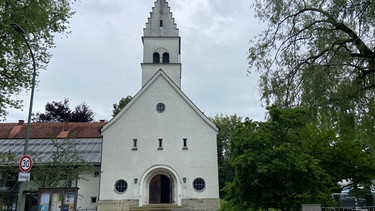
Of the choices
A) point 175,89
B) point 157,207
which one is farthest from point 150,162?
point 175,89

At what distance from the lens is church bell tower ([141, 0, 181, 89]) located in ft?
98.8

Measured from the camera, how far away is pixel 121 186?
23.8m

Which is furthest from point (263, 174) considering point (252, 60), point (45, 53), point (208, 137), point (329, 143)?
point (208, 137)

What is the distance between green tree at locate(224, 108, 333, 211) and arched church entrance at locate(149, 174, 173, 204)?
44.7 feet

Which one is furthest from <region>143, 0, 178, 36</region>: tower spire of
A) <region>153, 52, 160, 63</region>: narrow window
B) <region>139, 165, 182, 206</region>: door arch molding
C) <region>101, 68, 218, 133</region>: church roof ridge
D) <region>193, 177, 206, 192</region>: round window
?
<region>193, 177, 206, 192</region>: round window

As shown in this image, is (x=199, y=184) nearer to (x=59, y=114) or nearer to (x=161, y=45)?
(x=161, y=45)

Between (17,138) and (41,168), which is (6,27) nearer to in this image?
(41,168)

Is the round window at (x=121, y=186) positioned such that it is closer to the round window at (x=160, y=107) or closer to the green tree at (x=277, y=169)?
the round window at (x=160, y=107)

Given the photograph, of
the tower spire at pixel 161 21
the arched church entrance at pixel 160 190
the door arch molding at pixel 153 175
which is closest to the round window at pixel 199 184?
the door arch molding at pixel 153 175

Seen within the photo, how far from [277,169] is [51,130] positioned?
29169 millimetres

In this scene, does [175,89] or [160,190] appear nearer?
[160,190]

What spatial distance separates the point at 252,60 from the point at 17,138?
30.7 m

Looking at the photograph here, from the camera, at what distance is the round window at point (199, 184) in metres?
23.8

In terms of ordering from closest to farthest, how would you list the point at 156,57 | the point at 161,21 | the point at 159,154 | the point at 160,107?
the point at 159,154 < the point at 160,107 < the point at 156,57 < the point at 161,21
